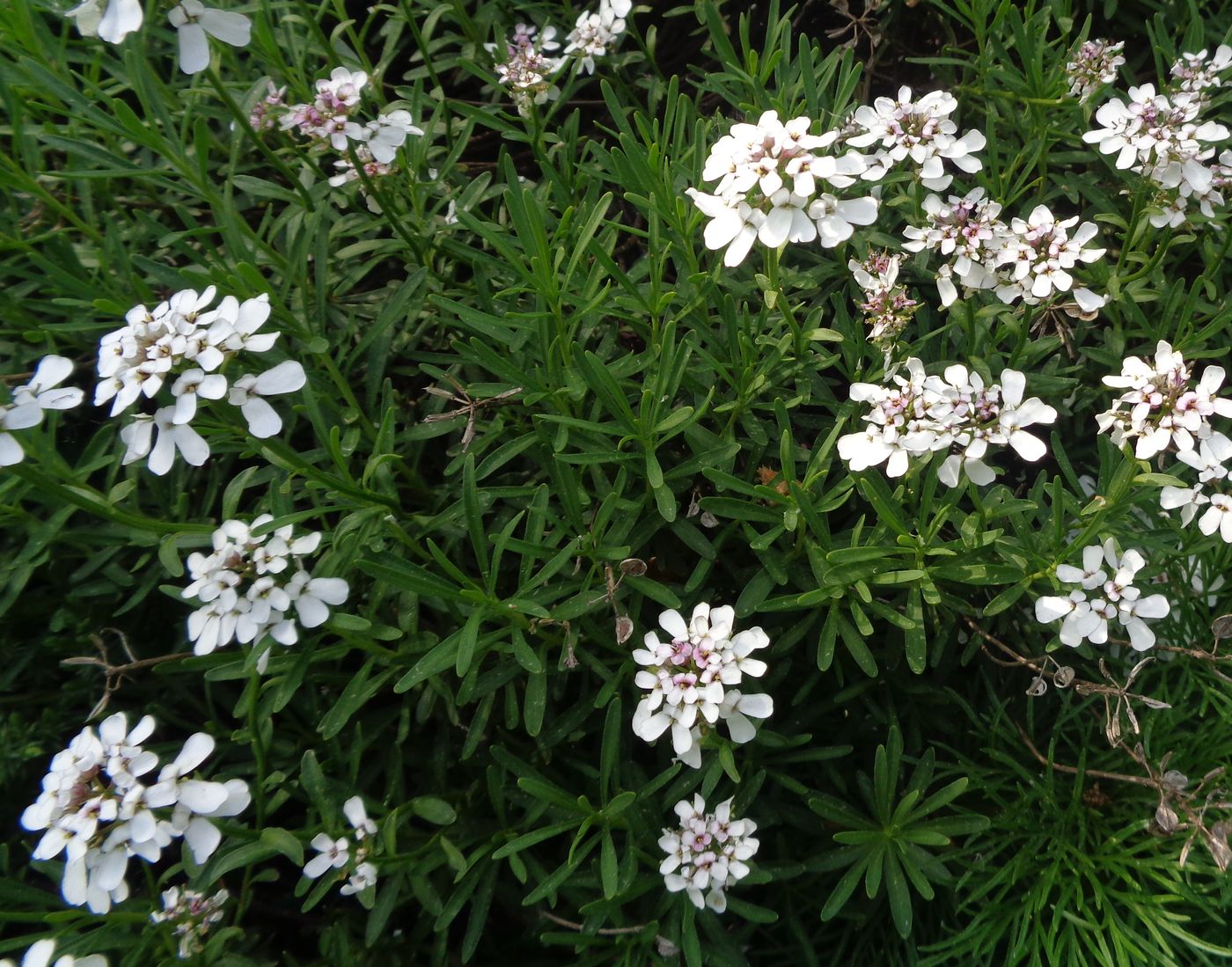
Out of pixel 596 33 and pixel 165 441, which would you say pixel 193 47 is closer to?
pixel 165 441

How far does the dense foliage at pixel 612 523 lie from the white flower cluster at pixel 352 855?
0.01 m

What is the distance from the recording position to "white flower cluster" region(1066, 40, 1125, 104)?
7.47ft

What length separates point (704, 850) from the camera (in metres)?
1.94

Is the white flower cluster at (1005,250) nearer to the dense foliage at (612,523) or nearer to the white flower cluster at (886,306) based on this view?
the dense foliage at (612,523)

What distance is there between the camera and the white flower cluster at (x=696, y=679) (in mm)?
1754

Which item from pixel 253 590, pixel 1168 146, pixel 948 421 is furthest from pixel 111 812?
pixel 1168 146

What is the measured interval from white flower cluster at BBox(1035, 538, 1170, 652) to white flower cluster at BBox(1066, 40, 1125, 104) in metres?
1.15

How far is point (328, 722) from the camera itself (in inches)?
77.8

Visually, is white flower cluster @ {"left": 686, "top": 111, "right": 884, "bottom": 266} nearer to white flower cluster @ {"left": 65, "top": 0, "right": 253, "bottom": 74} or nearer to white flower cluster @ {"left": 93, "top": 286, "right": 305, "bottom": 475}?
white flower cluster @ {"left": 93, "top": 286, "right": 305, "bottom": 475}

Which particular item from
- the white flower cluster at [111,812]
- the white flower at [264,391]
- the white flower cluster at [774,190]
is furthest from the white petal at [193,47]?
the white flower cluster at [111,812]

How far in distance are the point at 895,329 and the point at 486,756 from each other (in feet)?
4.52

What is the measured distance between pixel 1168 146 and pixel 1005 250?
0.42 m

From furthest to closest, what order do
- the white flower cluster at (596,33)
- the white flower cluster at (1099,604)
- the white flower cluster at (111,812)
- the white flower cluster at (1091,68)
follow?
the white flower cluster at (596,33)
the white flower cluster at (1091,68)
the white flower cluster at (1099,604)
the white flower cluster at (111,812)

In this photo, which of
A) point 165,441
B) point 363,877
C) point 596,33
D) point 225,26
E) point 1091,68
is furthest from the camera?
point 596,33
